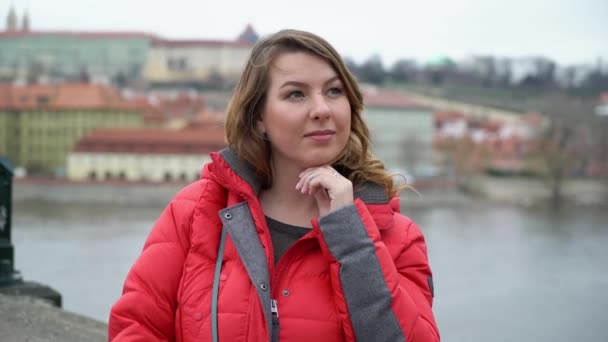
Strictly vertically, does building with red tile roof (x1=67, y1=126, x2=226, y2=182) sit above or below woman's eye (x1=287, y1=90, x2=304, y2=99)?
below

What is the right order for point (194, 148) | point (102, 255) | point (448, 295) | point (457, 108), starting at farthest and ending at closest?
point (457, 108)
point (194, 148)
point (102, 255)
point (448, 295)

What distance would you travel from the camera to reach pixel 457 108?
93.5 feet

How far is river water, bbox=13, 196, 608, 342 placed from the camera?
560 cm

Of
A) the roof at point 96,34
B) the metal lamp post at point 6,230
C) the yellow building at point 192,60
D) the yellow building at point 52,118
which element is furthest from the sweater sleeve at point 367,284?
the roof at point 96,34

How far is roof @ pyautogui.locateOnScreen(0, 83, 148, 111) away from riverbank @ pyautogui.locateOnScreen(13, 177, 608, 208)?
4654 mm

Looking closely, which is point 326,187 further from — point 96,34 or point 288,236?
point 96,34

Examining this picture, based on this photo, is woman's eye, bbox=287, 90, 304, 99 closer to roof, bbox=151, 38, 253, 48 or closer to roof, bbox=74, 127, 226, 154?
roof, bbox=74, 127, 226, 154

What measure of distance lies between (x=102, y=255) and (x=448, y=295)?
3.85 meters

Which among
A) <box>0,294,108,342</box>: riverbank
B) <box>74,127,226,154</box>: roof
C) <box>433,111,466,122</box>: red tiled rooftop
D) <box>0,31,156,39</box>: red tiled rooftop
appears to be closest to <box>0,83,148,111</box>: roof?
<box>74,127,226,154</box>: roof

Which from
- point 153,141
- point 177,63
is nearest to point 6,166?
point 153,141

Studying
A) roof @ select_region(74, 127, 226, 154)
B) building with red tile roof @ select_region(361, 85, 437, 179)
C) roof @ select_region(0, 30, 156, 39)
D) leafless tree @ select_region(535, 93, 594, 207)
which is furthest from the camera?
roof @ select_region(0, 30, 156, 39)

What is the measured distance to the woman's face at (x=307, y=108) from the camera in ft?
2.07

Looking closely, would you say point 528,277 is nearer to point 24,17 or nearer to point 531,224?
point 531,224

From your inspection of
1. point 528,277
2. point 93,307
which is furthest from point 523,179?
point 93,307
